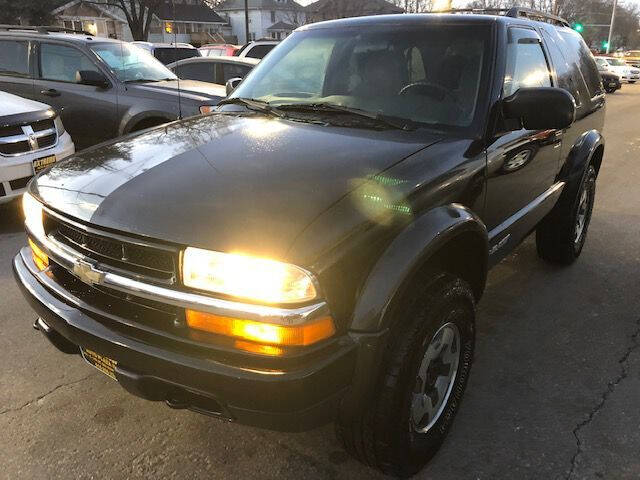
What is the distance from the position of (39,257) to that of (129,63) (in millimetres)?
5789

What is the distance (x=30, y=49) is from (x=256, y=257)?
716 cm

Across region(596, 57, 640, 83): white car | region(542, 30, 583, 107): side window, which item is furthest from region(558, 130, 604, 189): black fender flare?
region(596, 57, 640, 83): white car

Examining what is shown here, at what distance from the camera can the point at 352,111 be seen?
9.55 ft

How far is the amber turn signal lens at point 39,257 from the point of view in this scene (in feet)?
7.98

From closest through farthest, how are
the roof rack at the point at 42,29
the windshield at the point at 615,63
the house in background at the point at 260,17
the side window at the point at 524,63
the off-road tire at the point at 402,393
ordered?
the off-road tire at the point at 402,393 < the side window at the point at 524,63 < the roof rack at the point at 42,29 < the windshield at the point at 615,63 < the house in background at the point at 260,17

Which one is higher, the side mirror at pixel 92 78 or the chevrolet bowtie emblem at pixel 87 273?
the side mirror at pixel 92 78

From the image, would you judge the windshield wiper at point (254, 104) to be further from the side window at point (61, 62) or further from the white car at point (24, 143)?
the side window at point (61, 62)

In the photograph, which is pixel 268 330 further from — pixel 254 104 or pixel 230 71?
pixel 230 71

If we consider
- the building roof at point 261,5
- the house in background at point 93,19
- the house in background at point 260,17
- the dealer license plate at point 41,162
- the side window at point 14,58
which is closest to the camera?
the dealer license plate at point 41,162

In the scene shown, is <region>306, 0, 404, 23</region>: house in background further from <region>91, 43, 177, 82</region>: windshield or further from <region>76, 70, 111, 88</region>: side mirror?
<region>76, 70, 111, 88</region>: side mirror

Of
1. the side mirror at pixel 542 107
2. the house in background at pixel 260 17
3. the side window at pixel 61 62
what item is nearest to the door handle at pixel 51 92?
the side window at pixel 61 62

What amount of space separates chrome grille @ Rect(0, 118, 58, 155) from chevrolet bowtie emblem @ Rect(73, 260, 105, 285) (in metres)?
3.68

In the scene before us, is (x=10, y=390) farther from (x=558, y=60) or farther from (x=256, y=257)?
(x=558, y=60)

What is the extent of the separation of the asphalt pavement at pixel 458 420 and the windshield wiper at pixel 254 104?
1.63 meters
